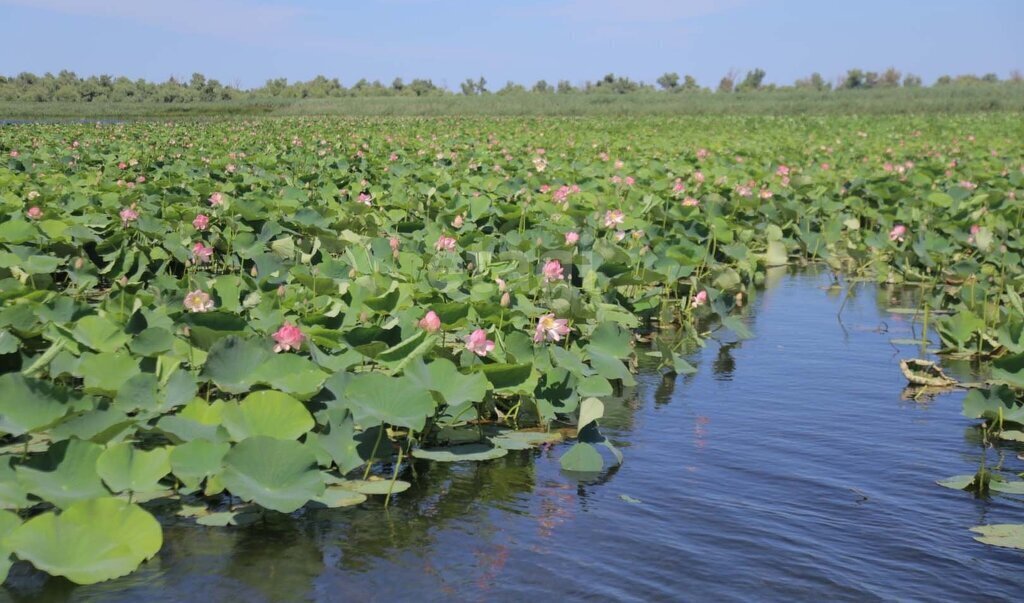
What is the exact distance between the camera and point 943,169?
10.9 metres

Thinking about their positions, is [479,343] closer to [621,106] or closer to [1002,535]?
[1002,535]

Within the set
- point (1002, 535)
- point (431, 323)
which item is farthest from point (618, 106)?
point (1002, 535)

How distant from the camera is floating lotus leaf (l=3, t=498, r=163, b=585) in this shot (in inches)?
91.0

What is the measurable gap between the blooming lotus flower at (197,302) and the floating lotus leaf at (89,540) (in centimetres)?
135

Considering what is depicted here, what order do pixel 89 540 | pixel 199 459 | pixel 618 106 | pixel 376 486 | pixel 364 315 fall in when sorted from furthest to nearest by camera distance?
pixel 618 106, pixel 364 315, pixel 376 486, pixel 199 459, pixel 89 540

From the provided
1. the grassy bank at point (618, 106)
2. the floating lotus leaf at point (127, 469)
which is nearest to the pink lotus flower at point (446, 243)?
the floating lotus leaf at point (127, 469)

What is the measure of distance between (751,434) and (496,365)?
1114 millimetres

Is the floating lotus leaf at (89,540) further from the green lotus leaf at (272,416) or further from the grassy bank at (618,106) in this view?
the grassy bank at (618,106)

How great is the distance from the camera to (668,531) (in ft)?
9.88

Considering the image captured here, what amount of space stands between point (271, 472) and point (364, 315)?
128 cm

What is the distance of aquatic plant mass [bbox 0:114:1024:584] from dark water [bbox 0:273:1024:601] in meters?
0.09

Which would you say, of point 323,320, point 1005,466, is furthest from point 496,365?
point 1005,466

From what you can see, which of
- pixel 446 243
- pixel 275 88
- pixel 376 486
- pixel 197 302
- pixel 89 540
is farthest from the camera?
pixel 275 88

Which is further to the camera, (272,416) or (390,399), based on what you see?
(390,399)
